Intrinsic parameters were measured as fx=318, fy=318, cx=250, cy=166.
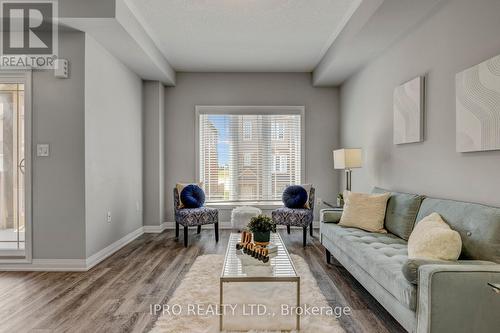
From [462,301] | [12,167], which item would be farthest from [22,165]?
[462,301]

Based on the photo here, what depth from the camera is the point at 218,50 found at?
4.77m

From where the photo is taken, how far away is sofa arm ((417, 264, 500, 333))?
1.69 metres

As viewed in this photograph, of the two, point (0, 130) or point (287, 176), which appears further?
point (287, 176)

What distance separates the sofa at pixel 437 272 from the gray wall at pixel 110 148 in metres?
2.86

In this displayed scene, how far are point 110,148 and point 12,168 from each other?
3.55 ft

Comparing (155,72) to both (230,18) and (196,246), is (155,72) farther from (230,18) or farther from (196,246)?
(196,246)

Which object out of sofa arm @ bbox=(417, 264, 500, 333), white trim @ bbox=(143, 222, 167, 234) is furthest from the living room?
white trim @ bbox=(143, 222, 167, 234)

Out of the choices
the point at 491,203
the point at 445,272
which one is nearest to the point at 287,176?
the point at 491,203

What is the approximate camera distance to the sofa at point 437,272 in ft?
5.55

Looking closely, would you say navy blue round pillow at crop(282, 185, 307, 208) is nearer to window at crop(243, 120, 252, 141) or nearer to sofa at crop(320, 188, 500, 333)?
window at crop(243, 120, 252, 141)

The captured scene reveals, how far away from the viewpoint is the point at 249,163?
596cm

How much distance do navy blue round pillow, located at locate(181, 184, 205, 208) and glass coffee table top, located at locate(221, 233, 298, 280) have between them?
2152 mm

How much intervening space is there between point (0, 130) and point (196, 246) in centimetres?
280

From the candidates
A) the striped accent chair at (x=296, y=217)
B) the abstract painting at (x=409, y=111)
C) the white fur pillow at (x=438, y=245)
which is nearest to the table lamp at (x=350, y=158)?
the abstract painting at (x=409, y=111)
